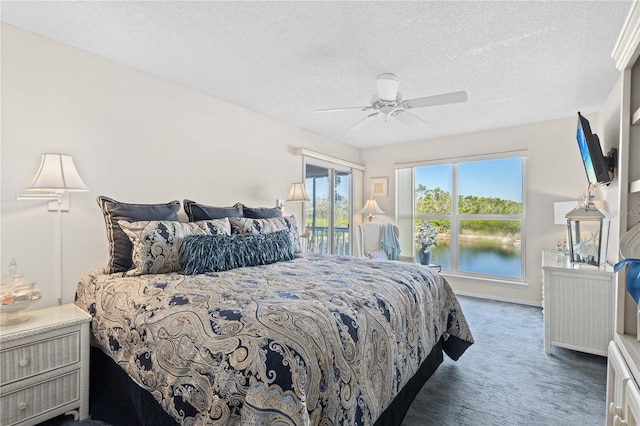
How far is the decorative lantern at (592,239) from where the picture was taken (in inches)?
102

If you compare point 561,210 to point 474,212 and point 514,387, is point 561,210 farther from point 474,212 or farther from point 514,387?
point 514,387

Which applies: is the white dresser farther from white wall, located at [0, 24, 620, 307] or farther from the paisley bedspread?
the paisley bedspread

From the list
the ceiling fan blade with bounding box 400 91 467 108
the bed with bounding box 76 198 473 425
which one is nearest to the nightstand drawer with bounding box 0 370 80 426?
the bed with bounding box 76 198 473 425

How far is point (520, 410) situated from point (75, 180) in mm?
3206

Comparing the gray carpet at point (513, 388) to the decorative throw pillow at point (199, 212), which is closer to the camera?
the gray carpet at point (513, 388)

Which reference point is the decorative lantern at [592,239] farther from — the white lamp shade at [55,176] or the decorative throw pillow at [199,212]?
the white lamp shade at [55,176]

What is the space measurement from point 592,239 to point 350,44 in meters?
2.68

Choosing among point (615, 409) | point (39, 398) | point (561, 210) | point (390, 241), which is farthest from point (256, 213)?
point (561, 210)

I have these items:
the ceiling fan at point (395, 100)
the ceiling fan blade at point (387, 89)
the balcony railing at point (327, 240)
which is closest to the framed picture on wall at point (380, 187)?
the balcony railing at point (327, 240)

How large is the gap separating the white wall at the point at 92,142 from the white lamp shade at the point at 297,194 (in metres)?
0.64

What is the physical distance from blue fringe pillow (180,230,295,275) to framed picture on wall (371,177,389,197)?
123 inches

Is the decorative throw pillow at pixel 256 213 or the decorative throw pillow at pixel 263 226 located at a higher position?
the decorative throw pillow at pixel 256 213

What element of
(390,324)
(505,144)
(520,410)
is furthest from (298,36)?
(505,144)

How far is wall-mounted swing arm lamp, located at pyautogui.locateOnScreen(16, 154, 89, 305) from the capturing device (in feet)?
6.50
